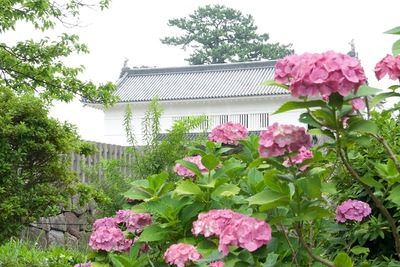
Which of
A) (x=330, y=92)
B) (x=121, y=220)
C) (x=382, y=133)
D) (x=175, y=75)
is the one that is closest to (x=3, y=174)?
(x=121, y=220)

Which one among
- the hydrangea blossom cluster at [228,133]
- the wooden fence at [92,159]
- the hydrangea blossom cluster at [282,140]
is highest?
the hydrangea blossom cluster at [282,140]

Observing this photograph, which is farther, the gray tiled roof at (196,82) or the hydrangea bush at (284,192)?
the gray tiled roof at (196,82)

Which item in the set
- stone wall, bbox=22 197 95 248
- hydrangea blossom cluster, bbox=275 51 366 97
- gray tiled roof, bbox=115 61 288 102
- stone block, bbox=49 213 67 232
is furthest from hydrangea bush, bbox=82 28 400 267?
gray tiled roof, bbox=115 61 288 102

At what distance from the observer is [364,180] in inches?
65.1

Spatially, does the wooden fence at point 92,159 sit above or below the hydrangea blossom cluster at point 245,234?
below

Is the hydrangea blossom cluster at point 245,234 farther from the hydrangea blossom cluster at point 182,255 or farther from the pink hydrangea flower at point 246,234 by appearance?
the hydrangea blossom cluster at point 182,255

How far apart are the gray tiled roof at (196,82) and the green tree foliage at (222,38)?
528cm

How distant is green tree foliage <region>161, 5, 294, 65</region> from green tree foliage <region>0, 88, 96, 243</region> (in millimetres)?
25101

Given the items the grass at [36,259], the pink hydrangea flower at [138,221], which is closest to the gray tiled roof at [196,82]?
the grass at [36,259]

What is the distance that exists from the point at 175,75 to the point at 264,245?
80.6ft

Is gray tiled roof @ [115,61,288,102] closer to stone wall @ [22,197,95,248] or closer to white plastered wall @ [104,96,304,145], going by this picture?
white plastered wall @ [104,96,304,145]

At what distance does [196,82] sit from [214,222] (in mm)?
23324

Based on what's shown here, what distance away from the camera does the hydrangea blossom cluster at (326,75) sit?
53.4 inches

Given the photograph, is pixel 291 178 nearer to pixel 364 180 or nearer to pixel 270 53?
pixel 364 180
